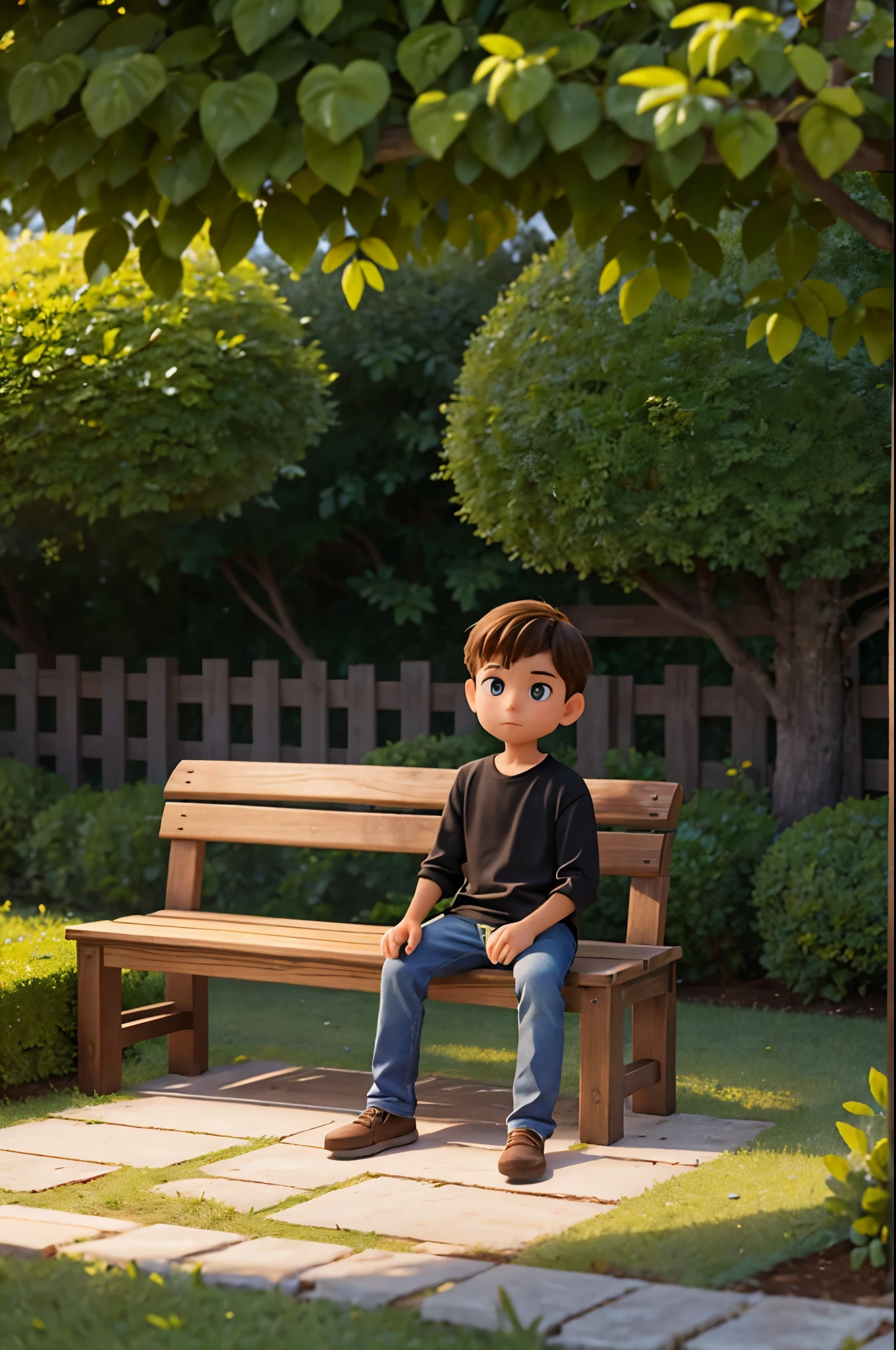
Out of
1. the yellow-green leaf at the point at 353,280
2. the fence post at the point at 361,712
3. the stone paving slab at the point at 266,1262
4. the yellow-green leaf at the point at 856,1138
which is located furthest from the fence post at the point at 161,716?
the yellow-green leaf at the point at 856,1138

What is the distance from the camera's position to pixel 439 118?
253 cm

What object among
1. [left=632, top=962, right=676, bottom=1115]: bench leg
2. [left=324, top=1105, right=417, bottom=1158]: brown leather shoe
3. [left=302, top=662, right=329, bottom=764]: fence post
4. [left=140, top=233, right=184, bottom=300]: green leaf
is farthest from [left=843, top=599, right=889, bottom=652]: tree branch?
[left=140, top=233, right=184, bottom=300]: green leaf

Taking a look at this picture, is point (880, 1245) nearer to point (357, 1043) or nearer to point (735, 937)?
point (357, 1043)

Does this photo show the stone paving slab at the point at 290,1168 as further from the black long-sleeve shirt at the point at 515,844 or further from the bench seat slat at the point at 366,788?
the bench seat slat at the point at 366,788

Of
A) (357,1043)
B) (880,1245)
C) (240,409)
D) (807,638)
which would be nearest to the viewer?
(880,1245)

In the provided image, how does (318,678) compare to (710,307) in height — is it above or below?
below

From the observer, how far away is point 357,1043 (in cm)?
548

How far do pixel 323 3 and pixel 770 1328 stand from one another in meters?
2.29

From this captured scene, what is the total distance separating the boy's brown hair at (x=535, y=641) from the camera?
4.25 meters

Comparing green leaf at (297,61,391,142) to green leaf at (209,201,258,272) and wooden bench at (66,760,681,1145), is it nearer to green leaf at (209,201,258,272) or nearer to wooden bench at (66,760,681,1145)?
green leaf at (209,201,258,272)

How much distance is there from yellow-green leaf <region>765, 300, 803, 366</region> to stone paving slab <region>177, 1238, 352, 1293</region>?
200 centimetres

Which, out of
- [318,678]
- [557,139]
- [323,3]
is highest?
[323,3]

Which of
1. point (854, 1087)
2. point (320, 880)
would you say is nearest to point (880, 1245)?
point (854, 1087)

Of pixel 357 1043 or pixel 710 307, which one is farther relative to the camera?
pixel 710 307
